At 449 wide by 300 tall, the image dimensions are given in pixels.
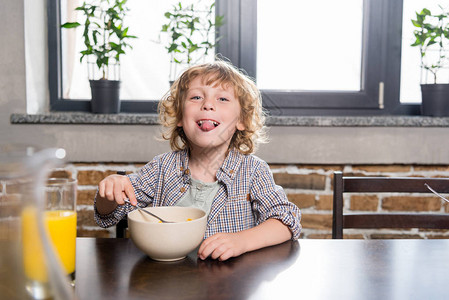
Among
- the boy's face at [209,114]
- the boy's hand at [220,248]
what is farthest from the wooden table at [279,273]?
the boy's face at [209,114]

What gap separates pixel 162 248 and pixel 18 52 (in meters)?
1.28

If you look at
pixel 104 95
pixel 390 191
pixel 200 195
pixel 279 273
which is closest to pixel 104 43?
pixel 104 95

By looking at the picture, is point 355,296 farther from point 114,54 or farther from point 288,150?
point 114,54

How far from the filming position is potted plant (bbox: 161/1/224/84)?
1.72 m

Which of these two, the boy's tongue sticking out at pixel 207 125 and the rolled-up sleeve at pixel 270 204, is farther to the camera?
the boy's tongue sticking out at pixel 207 125

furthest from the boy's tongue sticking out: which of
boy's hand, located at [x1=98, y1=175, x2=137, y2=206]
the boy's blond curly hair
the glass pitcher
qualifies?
the glass pitcher

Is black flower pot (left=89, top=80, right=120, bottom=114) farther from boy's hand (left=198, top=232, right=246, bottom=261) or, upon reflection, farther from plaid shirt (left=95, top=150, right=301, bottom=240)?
boy's hand (left=198, top=232, right=246, bottom=261)

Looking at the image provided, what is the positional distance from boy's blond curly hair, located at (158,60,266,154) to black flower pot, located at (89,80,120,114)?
0.45 meters

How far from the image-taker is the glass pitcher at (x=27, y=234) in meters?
0.26

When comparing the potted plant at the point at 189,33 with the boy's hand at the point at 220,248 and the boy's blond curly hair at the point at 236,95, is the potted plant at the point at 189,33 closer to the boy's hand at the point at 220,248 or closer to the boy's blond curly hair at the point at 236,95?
the boy's blond curly hair at the point at 236,95

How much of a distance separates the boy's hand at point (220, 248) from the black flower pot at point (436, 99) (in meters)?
1.35

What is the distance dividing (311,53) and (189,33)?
53 cm

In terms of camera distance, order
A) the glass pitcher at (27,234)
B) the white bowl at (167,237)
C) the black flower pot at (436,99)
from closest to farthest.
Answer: the glass pitcher at (27,234) < the white bowl at (167,237) < the black flower pot at (436,99)

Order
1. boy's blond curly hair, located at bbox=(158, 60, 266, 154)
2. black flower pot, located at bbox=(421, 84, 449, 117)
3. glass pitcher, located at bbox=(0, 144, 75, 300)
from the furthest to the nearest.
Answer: black flower pot, located at bbox=(421, 84, 449, 117) < boy's blond curly hair, located at bbox=(158, 60, 266, 154) < glass pitcher, located at bbox=(0, 144, 75, 300)
